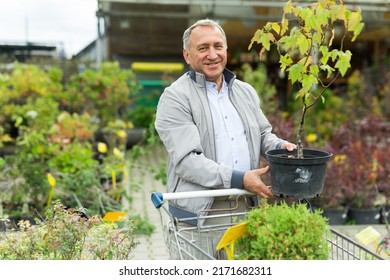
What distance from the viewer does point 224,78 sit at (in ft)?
8.79

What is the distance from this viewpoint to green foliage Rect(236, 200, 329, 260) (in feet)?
6.01

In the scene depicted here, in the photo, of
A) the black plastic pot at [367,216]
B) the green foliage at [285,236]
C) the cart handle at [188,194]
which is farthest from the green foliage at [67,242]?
the black plastic pot at [367,216]

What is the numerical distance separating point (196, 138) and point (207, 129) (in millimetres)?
129

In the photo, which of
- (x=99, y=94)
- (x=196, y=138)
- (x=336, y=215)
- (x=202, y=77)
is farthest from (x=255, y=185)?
(x=99, y=94)

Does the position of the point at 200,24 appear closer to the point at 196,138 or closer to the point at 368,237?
the point at 196,138

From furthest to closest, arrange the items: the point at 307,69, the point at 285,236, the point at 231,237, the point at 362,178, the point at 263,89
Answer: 1. the point at 263,89
2. the point at 362,178
3. the point at 307,69
4. the point at 231,237
5. the point at 285,236

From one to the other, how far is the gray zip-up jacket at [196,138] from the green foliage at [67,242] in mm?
332

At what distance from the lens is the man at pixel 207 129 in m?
2.33

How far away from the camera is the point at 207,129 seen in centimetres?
248

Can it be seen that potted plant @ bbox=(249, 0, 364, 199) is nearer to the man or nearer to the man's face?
the man

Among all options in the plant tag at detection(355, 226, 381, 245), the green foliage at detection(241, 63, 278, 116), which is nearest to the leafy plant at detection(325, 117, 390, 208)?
the green foliage at detection(241, 63, 278, 116)

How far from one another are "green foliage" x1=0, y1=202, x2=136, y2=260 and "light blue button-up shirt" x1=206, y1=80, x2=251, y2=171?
1.94 feet

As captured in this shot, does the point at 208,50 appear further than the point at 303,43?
Yes
